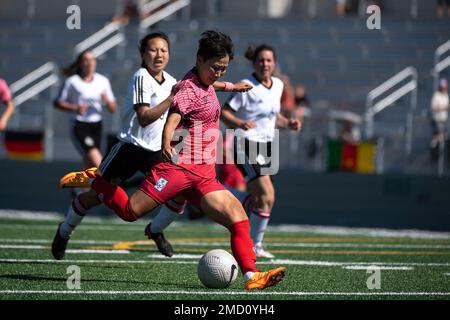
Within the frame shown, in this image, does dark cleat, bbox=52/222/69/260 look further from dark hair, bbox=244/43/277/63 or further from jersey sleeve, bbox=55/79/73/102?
jersey sleeve, bbox=55/79/73/102

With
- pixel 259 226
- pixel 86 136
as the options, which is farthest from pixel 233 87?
pixel 86 136

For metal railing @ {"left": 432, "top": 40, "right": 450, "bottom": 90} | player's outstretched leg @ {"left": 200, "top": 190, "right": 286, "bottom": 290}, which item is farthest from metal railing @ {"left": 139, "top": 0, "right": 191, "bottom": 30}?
player's outstretched leg @ {"left": 200, "top": 190, "right": 286, "bottom": 290}

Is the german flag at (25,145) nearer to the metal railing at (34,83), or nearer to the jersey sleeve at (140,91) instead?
the metal railing at (34,83)

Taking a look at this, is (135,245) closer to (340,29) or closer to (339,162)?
(339,162)

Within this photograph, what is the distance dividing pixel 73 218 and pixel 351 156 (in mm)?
8217

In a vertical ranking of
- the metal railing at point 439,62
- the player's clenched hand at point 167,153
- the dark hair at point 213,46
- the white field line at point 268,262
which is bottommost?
the white field line at point 268,262

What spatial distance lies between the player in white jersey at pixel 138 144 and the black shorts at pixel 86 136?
15.3 feet

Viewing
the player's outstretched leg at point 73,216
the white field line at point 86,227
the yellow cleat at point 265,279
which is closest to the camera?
the yellow cleat at point 265,279

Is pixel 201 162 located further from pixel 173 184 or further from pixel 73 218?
pixel 73 218

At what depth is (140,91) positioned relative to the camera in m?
8.66

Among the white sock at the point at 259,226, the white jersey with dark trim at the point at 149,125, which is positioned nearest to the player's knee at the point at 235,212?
the white jersey with dark trim at the point at 149,125

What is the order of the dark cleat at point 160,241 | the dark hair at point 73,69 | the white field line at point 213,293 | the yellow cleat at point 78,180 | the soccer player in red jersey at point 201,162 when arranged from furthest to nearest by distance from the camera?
the dark hair at point 73,69 < the dark cleat at point 160,241 < the yellow cleat at point 78,180 < the soccer player in red jersey at point 201,162 < the white field line at point 213,293

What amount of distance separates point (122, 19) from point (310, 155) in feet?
31.6

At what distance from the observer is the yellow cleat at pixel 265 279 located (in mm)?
7438
